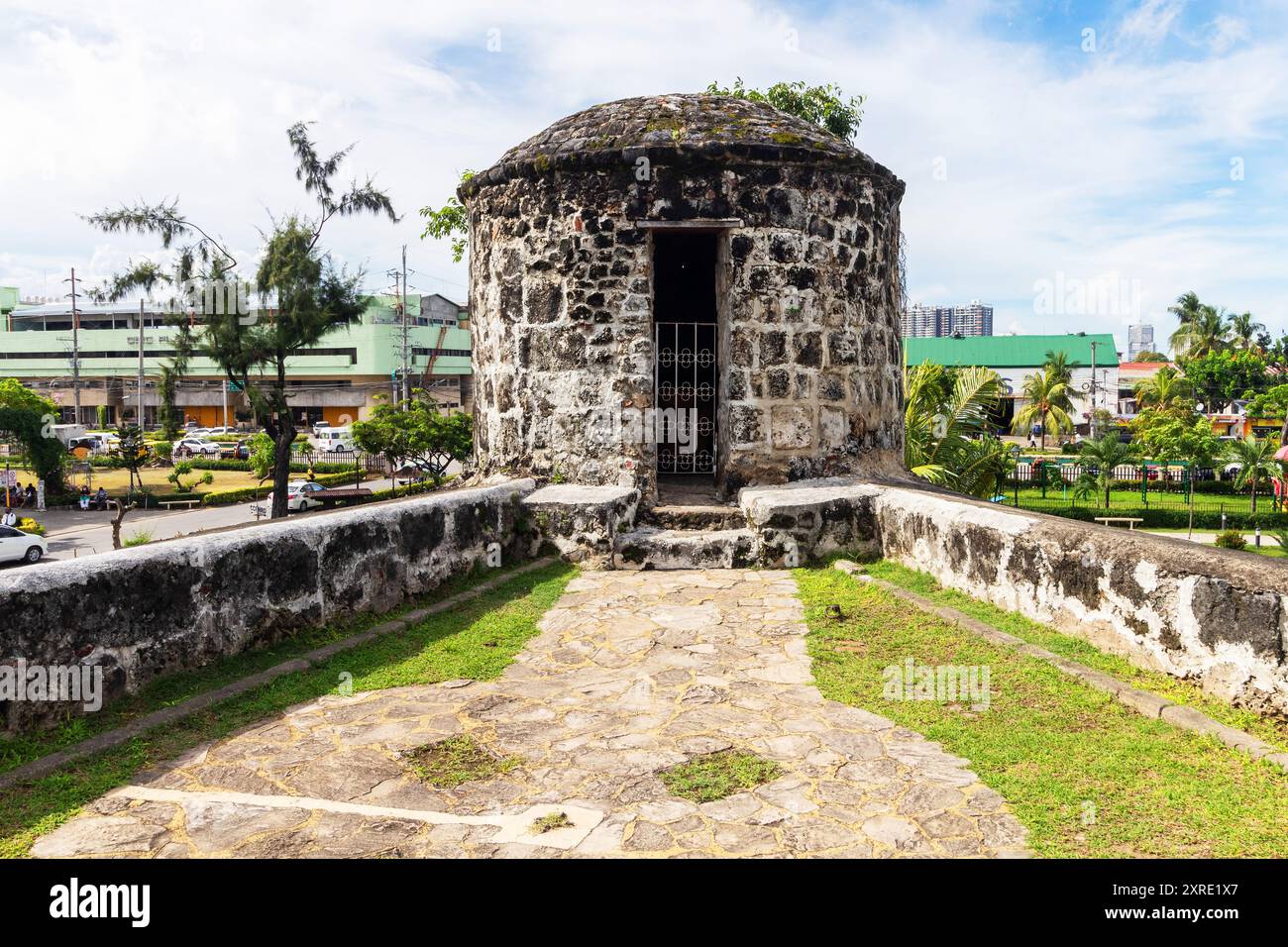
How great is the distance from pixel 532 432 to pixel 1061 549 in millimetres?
5015

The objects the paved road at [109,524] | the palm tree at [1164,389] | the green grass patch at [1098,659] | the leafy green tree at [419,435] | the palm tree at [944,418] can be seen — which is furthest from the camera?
the palm tree at [1164,389]

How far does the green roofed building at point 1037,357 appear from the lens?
60.0 meters

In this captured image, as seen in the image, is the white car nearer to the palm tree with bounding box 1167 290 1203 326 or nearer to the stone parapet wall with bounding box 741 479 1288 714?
the stone parapet wall with bounding box 741 479 1288 714

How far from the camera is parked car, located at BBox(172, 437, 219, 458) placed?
159 feet

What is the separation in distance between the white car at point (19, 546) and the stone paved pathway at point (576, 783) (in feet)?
68.0

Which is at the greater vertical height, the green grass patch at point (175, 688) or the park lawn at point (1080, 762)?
the green grass patch at point (175, 688)

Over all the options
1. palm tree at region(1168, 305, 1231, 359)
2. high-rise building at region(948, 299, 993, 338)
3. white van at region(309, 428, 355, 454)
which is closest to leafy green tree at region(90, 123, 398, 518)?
white van at region(309, 428, 355, 454)

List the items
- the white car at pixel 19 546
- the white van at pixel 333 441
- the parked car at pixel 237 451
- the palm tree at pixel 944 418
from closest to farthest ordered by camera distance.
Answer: the palm tree at pixel 944 418, the white car at pixel 19 546, the white van at pixel 333 441, the parked car at pixel 237 451

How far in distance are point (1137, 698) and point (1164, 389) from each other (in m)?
54.7

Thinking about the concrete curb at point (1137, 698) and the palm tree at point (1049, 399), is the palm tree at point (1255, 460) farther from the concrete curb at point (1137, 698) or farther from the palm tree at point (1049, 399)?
the concrete curb at point (1137, 698)

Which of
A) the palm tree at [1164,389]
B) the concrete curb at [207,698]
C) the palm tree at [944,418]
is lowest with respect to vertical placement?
the concrete curb at [207,698]

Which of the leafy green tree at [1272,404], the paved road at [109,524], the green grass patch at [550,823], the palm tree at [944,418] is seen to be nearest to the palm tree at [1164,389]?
the leafy green tree at [1272,404]

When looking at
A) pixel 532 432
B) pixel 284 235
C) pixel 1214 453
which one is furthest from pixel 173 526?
pixel 1214 453

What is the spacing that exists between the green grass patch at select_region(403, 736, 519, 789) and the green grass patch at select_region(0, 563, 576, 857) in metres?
0.83
